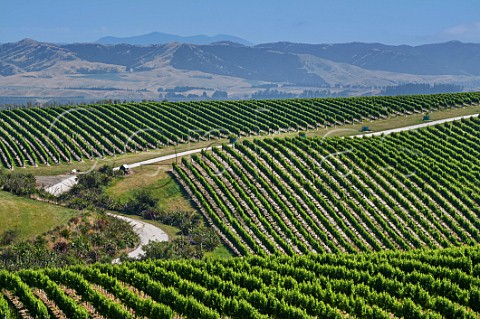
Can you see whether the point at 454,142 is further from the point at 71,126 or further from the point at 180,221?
the point at 71,126

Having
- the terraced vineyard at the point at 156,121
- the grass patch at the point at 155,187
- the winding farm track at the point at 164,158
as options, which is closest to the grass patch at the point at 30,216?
the winding farm track at the point at 164,158

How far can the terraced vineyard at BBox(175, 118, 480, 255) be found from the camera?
202 feet

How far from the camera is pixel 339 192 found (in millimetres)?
71062

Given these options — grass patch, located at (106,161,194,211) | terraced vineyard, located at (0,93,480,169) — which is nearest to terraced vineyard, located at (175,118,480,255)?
grass patch, located at (106,161,194,211)

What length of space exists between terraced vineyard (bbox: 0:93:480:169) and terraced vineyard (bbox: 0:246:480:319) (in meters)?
54.3

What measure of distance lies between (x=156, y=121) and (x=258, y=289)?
76096 mm

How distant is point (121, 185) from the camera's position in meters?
76.5

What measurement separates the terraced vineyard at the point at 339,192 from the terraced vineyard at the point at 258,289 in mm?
13483

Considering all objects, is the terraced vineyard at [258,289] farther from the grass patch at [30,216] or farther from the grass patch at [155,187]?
the grass patch at [155,187]

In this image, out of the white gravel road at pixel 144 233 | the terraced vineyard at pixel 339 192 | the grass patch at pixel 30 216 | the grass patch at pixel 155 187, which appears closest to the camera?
the white gravel road at pixel 144 233

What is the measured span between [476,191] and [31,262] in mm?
55337

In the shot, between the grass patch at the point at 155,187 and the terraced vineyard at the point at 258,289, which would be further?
the grass patch at the point at 155,187

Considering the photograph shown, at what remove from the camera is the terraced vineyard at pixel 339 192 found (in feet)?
202

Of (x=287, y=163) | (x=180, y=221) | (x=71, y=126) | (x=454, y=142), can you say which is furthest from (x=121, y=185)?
(x=454, y=142)
